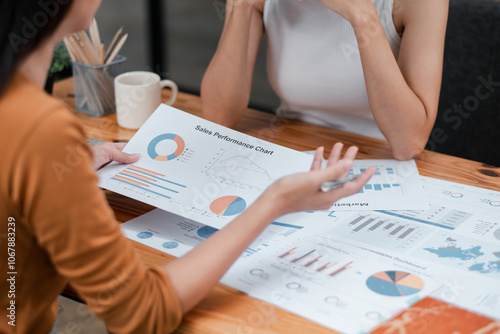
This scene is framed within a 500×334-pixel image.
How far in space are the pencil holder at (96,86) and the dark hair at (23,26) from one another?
2.16ft

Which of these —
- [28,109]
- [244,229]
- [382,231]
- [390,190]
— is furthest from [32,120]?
[390,190]

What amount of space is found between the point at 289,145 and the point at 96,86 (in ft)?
1.56

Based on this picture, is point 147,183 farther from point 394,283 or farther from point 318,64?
point 318,64

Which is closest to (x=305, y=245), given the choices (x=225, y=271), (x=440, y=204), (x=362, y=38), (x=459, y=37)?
(x=225, y=271)

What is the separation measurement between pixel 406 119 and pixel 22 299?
80 cm

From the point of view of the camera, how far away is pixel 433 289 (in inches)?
27.5

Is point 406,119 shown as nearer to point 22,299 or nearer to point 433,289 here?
point 433,289

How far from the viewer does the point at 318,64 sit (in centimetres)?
131

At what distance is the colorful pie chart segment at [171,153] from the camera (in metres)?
0.95

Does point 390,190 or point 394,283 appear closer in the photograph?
point 394,283

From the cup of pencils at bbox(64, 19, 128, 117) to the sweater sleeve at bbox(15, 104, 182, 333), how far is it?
71cm

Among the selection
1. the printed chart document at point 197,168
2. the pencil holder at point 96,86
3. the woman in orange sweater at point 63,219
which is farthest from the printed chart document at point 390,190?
the pencil holder at point 96,86

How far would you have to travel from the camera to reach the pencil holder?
1246 mm

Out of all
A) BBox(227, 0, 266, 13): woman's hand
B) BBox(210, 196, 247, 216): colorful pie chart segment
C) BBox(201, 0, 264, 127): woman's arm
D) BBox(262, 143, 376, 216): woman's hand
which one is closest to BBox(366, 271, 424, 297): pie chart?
BBox(262, 143, 376, 216): woman's hand
